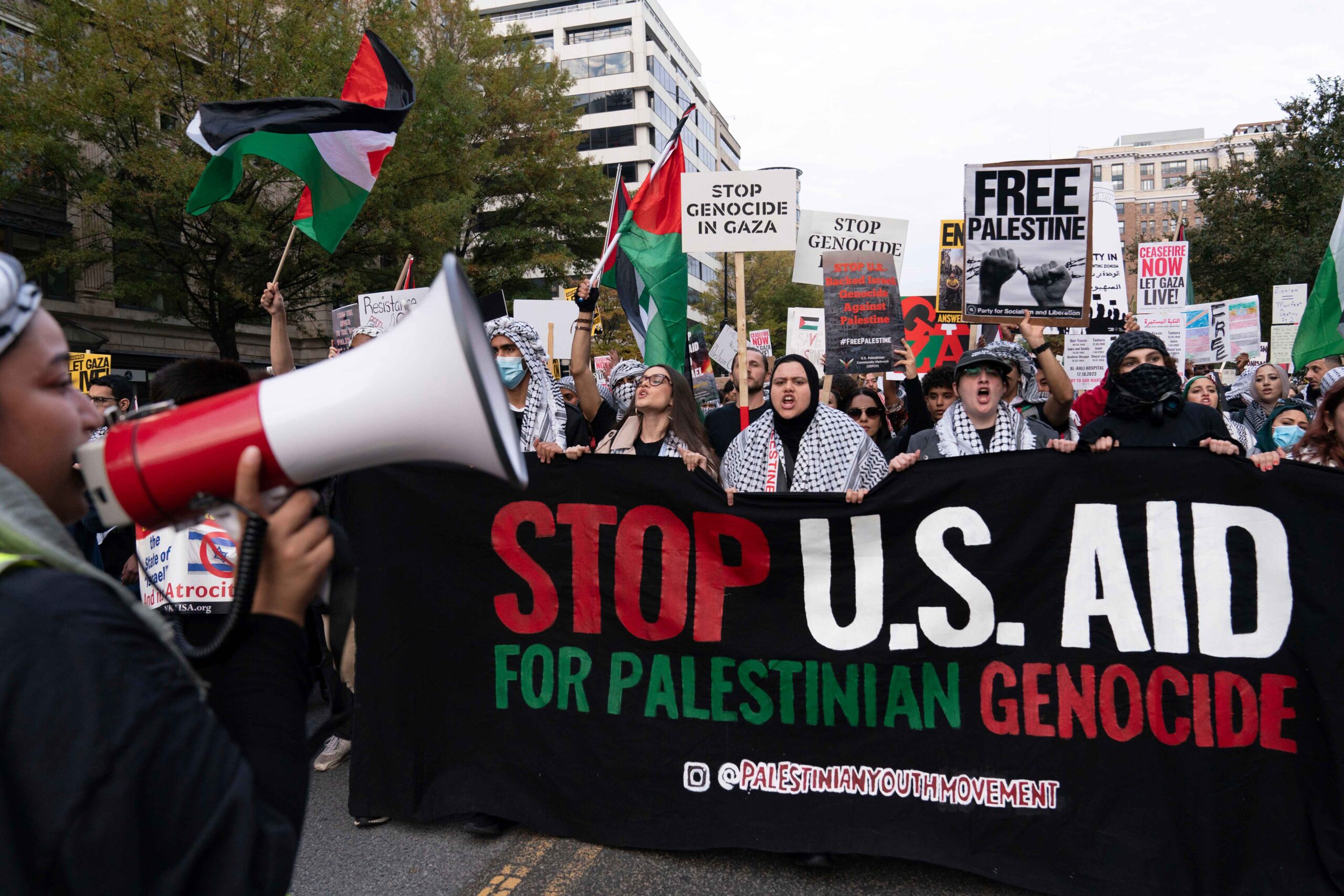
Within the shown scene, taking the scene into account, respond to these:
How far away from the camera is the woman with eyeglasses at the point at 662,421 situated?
4695mm

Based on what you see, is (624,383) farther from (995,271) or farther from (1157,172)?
(1157,172)

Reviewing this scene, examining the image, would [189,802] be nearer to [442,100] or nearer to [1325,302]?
[1325,302]

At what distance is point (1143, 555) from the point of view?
3266 mm

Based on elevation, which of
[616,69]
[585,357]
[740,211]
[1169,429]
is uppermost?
[616,69]

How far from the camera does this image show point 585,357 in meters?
5.47

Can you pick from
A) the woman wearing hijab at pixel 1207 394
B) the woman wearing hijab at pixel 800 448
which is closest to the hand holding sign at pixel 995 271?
the woman wearing hijab at pixel 800 448

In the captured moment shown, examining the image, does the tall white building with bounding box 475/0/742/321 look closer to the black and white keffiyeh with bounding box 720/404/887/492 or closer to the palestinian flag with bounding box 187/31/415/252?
the palestinian flag with bounding box 187/31/415/252

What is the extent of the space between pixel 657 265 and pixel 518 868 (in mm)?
4185

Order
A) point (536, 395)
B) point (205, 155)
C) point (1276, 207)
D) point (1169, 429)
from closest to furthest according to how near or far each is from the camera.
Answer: point (1169, 429) < point (536, 395) < point (205, 155) < point (1276, 207)

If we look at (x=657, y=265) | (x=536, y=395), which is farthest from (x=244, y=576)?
(x=657, y=265)

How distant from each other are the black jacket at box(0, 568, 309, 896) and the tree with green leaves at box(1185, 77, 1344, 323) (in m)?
27.3

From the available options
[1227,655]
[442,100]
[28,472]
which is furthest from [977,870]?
[442,100]

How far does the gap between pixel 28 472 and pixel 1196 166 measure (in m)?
154

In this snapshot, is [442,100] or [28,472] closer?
[28,472]
